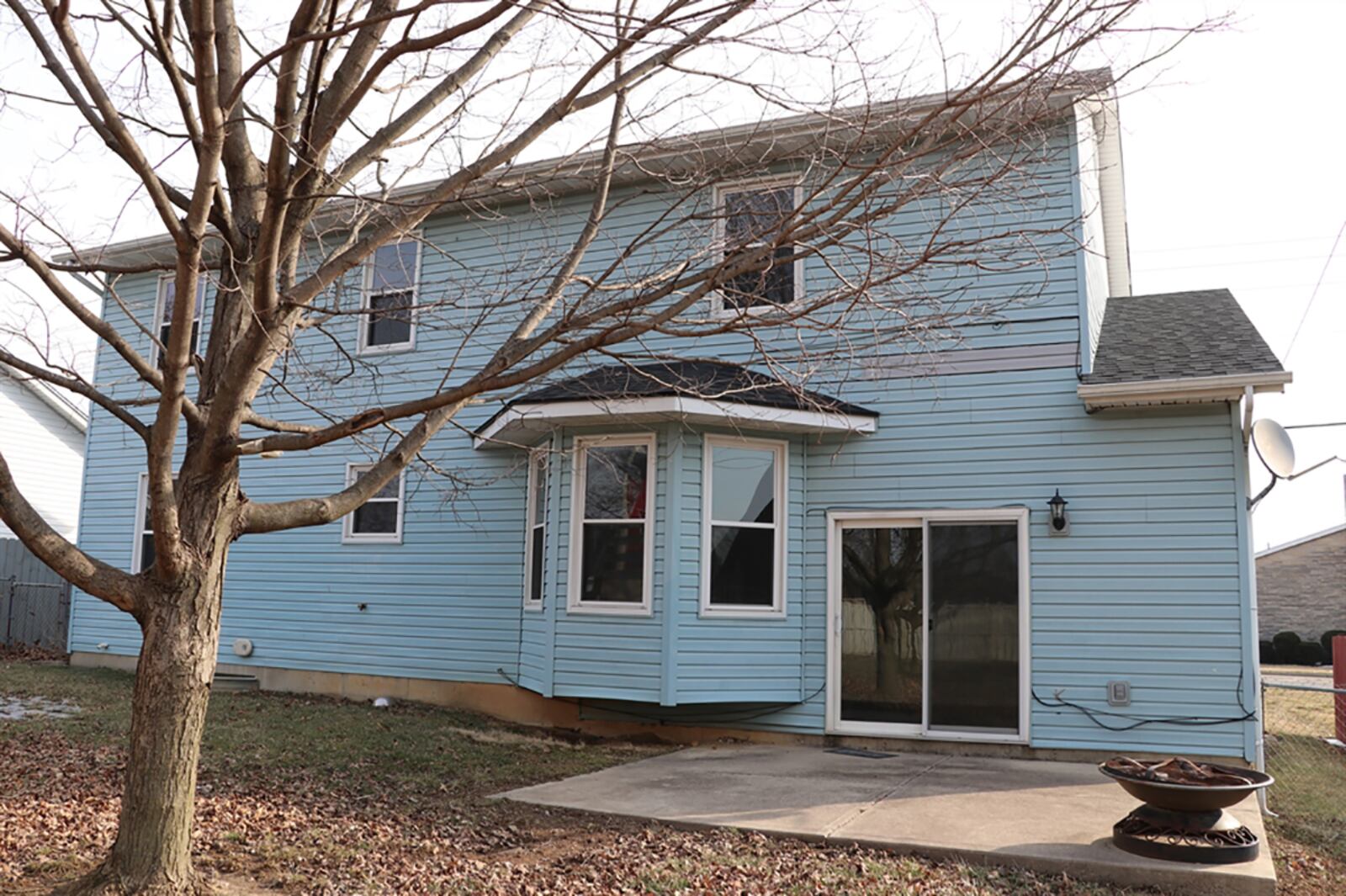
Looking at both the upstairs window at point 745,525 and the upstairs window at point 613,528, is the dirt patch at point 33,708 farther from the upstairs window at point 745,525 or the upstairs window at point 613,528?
the upstairs window at point 745,525

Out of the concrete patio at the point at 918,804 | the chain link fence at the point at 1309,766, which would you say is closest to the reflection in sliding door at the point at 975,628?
the concrete patio at the point at 918,804

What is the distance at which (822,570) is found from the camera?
10.4 m

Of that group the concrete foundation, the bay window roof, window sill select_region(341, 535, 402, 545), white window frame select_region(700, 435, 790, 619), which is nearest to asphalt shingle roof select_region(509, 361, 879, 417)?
the bay window roof

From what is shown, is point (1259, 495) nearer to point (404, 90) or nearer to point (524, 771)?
point (524, 771)

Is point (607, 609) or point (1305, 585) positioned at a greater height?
point (1305, 585)

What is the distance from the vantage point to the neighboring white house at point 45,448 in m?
23.7

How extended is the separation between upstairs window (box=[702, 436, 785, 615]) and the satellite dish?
13.3ft

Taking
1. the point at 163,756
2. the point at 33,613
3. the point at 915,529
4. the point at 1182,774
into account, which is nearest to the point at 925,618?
the point at 915,529

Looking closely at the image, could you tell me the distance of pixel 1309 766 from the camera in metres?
10.9

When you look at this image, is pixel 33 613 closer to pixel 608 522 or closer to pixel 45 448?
pixel 45 448

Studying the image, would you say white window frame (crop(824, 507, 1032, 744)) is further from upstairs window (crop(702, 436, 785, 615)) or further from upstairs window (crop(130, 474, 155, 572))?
upstairs window (crop(130, 474, 155, 572))

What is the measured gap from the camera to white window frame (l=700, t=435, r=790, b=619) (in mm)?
10148

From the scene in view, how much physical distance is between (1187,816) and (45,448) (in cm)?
2527

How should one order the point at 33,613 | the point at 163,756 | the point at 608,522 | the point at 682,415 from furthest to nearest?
the point at 33,613 < the point at 608,522 < the point at 682,415 < the point at 163,756
